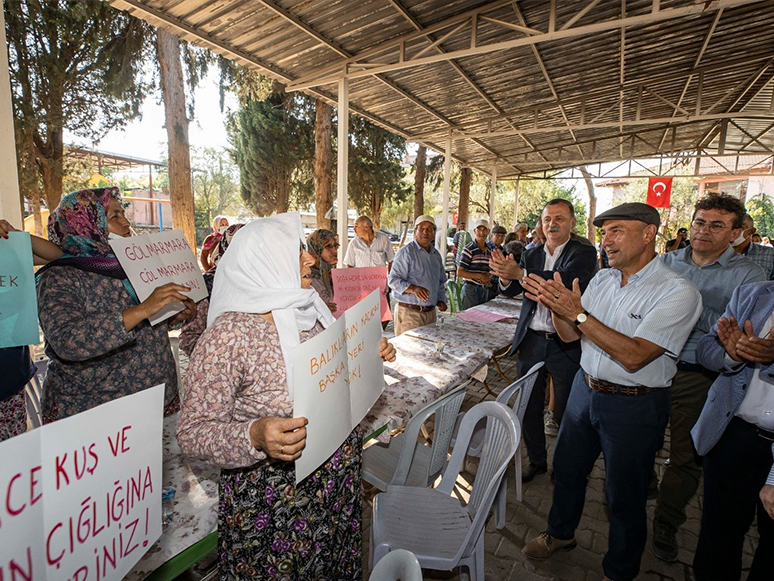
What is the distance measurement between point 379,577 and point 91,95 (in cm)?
1214

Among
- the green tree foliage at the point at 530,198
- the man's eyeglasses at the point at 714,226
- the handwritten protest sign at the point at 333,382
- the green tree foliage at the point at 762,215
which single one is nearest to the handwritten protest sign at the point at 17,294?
Result: the handwritten protest sign at the point at 333,382

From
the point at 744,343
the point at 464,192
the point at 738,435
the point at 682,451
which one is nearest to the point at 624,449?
the point at 738,435

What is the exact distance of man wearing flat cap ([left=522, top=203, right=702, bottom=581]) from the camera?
1886 mm

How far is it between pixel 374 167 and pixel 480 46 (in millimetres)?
8792

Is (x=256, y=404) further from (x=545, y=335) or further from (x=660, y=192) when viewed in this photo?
(x=660, y=192)

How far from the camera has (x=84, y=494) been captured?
2.91ft

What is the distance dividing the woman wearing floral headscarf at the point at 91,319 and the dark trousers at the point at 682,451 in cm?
305

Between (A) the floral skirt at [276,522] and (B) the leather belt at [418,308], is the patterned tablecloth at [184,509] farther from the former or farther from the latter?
(B) the leather belt at [418,308]

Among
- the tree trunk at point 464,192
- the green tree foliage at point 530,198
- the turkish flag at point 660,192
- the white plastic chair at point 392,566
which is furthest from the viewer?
the green tree foliage at point 530,198

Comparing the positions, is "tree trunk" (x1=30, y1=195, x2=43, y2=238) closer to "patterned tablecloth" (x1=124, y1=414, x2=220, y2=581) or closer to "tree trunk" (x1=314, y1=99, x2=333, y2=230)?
"tree trunk" (x1=314, y1=99, x2=333, y2=230)

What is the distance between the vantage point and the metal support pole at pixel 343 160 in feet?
19.7

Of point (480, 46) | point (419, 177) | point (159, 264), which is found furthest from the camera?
point (419, 177)

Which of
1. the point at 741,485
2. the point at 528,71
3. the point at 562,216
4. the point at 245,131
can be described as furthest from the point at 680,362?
the point at 245,131

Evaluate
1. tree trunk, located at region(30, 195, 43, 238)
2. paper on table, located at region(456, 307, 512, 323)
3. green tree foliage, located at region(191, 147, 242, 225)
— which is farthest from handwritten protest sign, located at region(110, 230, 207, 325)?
green tree foliage, located at region(191, 147, 242, 225)
